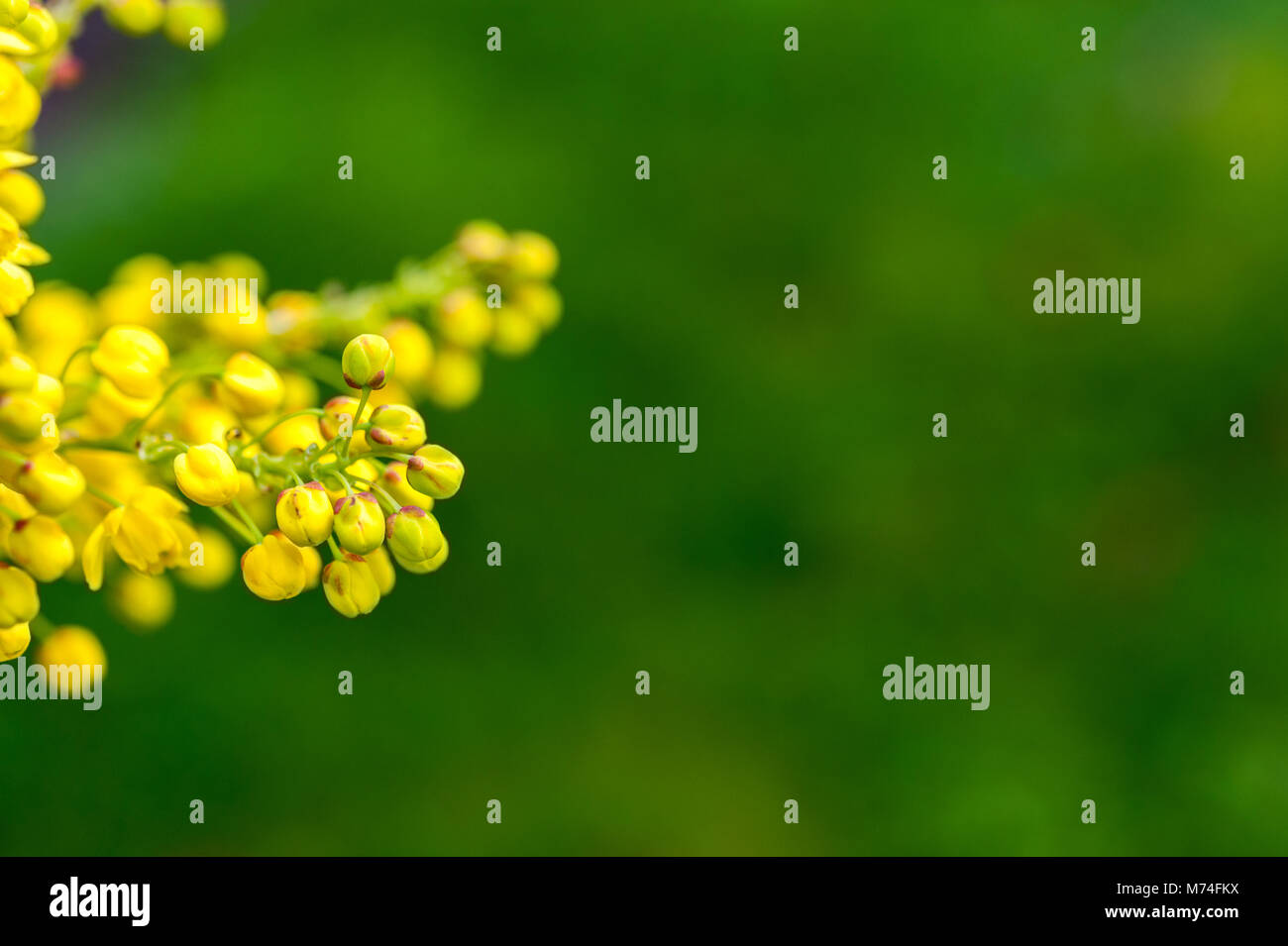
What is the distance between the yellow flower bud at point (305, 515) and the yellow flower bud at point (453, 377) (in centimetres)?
22

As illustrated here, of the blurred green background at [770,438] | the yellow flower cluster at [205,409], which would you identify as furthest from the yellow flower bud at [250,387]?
the blurred green background at [770,438]

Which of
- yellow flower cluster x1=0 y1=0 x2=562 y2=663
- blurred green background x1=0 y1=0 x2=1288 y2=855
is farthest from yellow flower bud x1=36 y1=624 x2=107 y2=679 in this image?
blurred green background x1=0 y1=0 x2=1288 y2=855

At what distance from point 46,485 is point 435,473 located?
17 cm

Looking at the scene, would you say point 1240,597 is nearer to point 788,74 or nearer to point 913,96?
point 913,96

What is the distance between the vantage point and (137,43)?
1.95 m

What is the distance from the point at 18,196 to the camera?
61 cm

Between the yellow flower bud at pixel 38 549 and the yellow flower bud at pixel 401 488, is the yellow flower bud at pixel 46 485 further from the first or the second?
the yellow flower bud at pixel 401 488

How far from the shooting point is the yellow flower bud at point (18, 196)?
605 millimetres

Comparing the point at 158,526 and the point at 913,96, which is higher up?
the point at 913,96

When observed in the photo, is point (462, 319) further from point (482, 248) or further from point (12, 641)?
point (12, 641)

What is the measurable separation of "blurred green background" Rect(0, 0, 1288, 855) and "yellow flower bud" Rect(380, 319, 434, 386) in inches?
36.2

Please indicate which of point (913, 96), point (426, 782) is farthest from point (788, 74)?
Result: point (426, 782)
